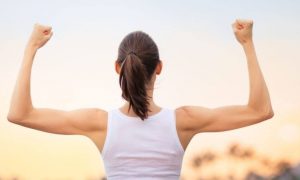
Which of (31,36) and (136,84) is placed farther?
(31,36)

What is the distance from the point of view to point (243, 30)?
454 cm

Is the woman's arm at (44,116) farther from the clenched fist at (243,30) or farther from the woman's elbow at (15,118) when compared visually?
the clenched fist at (243,30)

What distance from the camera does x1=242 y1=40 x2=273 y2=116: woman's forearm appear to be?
14.6ft

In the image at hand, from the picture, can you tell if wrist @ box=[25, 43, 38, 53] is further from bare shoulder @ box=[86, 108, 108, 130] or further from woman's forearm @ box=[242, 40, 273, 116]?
woman's forearm @ box=[242, 40, 273, 116]

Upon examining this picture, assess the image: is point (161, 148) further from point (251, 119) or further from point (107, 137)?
point (251, 119)

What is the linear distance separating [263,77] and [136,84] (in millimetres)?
867

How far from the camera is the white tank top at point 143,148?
4305 millimetres

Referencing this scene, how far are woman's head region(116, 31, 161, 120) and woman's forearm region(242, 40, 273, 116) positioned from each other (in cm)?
61

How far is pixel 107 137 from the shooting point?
14.4 ft

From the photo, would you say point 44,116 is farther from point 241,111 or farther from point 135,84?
point 241,111

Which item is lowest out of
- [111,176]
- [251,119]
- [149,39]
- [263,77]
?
[111,176]

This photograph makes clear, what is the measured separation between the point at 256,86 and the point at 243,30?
40 centimetres

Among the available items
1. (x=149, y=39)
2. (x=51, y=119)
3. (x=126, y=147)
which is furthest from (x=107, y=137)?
(x=149, y=39)

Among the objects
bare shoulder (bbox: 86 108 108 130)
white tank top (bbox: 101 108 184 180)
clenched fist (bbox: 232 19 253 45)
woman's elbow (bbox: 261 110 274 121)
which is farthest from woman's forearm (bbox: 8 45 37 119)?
woman's elbow (bbox: 261 110 274 121)
